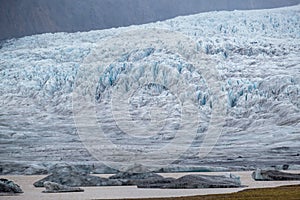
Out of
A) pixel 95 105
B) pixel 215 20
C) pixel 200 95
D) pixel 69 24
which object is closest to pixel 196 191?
pixel 200 95

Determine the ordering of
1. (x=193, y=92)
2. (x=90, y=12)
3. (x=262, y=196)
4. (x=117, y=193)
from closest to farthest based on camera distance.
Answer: (x=262, y=196), (x=117, y=193), (x=193, y=92), (x=90, y=12)

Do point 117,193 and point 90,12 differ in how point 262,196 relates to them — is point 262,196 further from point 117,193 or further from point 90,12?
point 90,12

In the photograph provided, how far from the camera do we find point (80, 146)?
52.7 m

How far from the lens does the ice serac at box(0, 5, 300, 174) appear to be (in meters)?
50.6

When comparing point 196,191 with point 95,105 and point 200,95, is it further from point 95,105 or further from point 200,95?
point 95,105

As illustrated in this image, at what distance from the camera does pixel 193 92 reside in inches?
2108

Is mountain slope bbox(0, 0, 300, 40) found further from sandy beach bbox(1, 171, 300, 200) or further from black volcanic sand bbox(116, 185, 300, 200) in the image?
black volcanic sand bbox(116, 185, 300, 200)

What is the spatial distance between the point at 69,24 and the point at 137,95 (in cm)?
1587

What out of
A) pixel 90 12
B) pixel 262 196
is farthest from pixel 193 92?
pixel 262 196

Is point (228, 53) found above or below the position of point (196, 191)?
above

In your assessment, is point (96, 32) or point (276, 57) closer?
point (276, 57)

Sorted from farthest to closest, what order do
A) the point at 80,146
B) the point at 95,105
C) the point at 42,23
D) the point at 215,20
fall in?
1. the point at 42,23
2. the point at 215,20
3. the point at 95,105
4. the point at 80,146

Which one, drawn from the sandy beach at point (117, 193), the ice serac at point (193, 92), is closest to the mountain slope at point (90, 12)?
the ice serac at point (193, 92)

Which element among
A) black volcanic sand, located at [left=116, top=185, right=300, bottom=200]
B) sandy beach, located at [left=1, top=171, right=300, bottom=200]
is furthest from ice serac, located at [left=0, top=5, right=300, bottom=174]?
black volcanic sand, located at [left=116, top=185, right=300, bottom=200]
